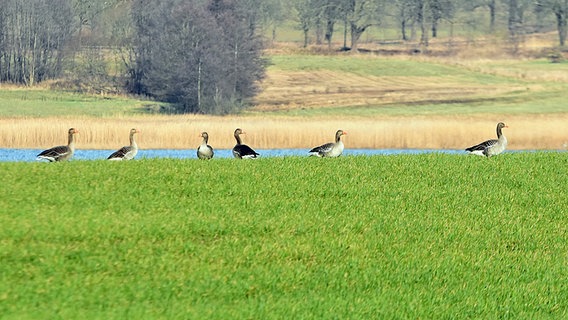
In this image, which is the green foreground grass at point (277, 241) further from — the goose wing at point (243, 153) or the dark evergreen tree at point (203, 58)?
the dark evergreen tree at point (203, 58)

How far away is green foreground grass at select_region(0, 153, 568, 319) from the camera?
47.7 ft

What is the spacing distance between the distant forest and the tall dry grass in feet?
87.9

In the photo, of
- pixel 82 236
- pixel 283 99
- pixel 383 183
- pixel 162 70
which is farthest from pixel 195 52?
pixel 82 236

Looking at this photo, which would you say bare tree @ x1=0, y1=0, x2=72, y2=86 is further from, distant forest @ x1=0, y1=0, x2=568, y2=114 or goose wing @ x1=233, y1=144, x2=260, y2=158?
goose wing @ x1=233, y1=144, x2=260, y2=158

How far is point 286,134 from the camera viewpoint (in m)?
52.7

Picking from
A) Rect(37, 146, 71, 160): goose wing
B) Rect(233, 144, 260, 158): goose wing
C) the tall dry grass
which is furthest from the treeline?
Rect(37, 146, 71, 160): goose wing

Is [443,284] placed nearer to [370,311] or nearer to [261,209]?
[370,311]

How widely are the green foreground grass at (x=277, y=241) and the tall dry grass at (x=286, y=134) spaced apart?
27.3 metres

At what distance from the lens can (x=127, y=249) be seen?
1633 centimetres

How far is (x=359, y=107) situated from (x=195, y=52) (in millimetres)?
14522

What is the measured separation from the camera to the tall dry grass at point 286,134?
50.0 metres

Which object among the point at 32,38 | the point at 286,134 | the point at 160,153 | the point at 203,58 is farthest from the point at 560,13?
the point at 160,153

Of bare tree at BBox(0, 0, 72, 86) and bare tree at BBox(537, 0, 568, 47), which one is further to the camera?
bare tree at BBox(537, 0, 568, 47)

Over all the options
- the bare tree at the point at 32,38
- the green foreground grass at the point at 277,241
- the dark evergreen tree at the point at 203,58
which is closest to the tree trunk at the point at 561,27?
the dark evergreen tree at the point at 203,58
